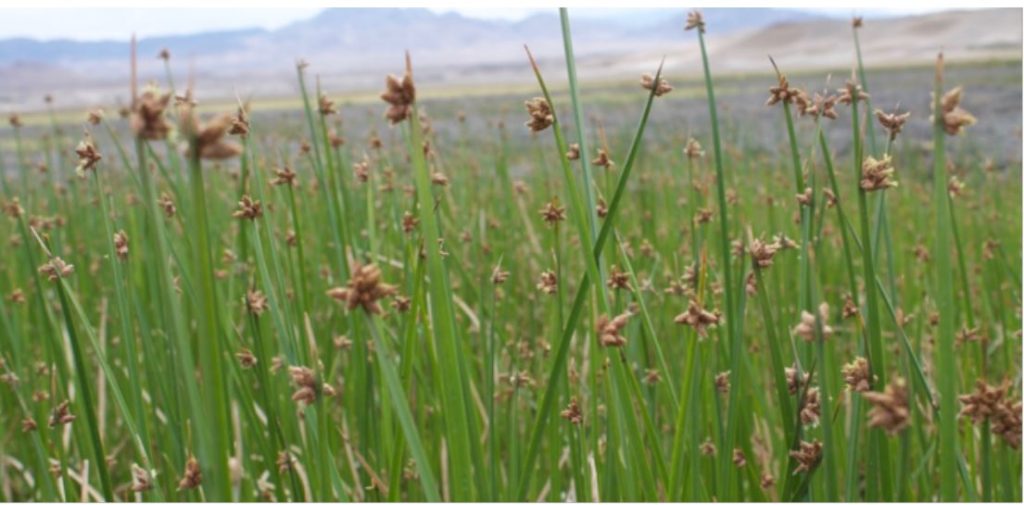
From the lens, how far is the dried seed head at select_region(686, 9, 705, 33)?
41.1 inches

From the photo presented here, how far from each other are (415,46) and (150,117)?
103478 mm

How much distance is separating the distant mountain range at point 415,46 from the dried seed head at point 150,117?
193 ft

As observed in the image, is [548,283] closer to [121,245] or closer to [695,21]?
[695,21]

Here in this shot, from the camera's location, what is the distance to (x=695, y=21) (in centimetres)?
→ 108

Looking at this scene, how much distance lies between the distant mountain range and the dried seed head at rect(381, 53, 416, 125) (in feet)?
193

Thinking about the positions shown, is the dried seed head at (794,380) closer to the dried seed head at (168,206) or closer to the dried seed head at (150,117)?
the dried seed head at (150,117)

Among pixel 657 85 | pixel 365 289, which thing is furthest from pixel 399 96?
pixel 657 85

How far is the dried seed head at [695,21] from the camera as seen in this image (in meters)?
1.04

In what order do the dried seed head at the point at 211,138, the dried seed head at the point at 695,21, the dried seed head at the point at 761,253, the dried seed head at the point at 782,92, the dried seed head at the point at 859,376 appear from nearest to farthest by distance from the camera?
1. the dried seed head at the point at 211,138
2. the dried seed head at the point at 859,376
3. the dried seed head at the point at 761,253
4. the dried seed head at the point at 782,92
5. the dried seed head at the point at 695,21

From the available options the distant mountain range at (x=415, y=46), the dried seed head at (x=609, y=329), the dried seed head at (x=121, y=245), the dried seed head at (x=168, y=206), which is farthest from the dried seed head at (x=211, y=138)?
the distant mountain range at (x=415, y=46)

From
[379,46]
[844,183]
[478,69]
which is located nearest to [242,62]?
[379,46]

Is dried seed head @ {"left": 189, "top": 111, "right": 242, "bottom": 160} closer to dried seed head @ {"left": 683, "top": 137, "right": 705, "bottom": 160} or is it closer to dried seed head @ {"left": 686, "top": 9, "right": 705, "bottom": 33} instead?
dried seed head @ {"left": 686, "top": 9, "right": 705, "bottom": 33}

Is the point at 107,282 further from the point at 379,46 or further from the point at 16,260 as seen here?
the point at 379,46

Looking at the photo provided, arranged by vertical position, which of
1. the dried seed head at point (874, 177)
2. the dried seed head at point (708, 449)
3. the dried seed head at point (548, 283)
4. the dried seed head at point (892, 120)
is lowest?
the dried seed head at point (708, 449)
